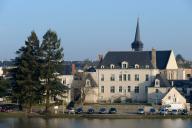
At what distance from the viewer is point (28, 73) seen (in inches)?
2657

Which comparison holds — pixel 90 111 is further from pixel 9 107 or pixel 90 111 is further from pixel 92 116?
pixel 9 107

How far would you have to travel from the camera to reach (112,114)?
65125 millimetres

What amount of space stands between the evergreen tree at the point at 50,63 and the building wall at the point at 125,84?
10753 mm

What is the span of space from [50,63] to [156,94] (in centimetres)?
1472

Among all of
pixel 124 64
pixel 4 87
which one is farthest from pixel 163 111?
pixel 4 87

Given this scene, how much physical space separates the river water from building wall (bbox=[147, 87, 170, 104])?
13.4 metres

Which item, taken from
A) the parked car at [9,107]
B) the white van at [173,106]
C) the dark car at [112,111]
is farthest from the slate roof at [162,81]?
the parked car at [9,107]

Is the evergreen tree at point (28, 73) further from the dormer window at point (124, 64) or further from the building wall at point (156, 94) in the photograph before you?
the building wall at point (156, 94)

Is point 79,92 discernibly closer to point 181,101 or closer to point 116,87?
point 116,87

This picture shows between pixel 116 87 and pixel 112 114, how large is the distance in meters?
13.4

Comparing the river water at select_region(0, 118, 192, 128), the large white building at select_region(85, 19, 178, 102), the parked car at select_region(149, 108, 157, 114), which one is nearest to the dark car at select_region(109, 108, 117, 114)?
the parked car at select_region(149, 108, 157, 114)

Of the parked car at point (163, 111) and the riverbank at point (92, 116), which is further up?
the parked car at point (163, 111)

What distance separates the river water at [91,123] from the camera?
54062mm

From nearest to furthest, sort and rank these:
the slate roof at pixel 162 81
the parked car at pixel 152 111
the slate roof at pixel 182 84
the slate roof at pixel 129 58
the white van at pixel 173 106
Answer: the parked car at pixel 152 111, the white van at pixel 173 106, the slate roof at pixel 162 81, the slate roof at pixel 129 58, the slate roof at pixel 182 84
